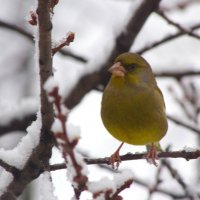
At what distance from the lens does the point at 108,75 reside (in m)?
5.43

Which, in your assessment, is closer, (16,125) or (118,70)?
(118,70)

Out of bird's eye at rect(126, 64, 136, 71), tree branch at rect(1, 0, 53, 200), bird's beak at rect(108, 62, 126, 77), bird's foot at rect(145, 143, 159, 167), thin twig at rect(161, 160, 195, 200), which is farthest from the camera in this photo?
thin twig at rect(161, 160, 195, 200)

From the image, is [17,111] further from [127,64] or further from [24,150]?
[24,150]

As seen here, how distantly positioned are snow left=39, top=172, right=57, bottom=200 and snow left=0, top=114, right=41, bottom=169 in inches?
5.3

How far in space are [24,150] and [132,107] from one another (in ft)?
4.11

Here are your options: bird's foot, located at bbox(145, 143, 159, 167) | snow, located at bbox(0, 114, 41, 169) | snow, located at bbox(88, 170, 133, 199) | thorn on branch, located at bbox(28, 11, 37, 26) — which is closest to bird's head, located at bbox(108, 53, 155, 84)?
bird's foot, located at bbox(145, 143, 159, 167)

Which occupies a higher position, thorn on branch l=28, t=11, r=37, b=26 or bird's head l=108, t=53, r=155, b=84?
thorn on branch l=28, t=11, r=37, b=26

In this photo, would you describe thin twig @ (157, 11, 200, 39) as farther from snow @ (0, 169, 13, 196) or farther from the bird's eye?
snow @ (0, 169, 13, 196)

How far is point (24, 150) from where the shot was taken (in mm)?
2941

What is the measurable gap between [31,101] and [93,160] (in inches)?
101

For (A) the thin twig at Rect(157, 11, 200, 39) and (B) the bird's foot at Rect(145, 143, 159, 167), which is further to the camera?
(A) the thin twig at Rect(157, 11, 200, 39)

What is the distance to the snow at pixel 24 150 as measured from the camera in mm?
2859

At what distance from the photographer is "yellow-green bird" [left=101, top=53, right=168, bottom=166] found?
397 centimetres

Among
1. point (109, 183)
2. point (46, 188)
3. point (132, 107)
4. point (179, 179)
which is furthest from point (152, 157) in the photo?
point (109, 183)
